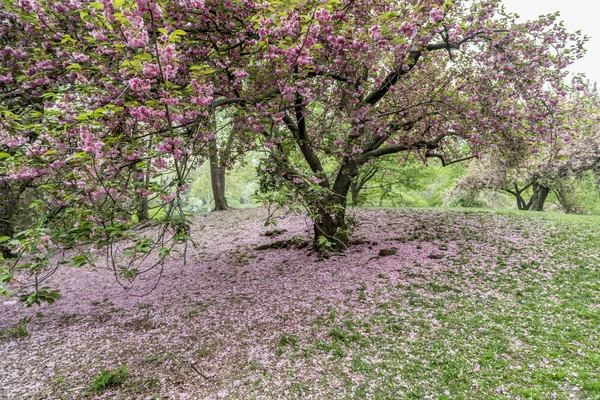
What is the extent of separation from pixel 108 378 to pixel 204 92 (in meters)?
4.01

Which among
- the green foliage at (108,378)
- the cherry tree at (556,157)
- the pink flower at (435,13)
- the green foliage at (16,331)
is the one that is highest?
the pink flower at (435,13)

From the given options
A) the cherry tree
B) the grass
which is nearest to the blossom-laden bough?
the cherry tree

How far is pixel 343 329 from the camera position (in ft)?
17.7

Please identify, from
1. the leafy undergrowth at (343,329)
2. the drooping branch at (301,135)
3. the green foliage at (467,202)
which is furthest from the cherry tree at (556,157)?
the drooping branch at (301,135)

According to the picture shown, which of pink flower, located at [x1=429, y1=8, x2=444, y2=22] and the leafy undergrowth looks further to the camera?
pink flower, located at [x1=429, y1=8, x2=444, y2=22]

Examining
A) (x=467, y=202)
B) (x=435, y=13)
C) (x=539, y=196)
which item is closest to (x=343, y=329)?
(x=435, y=13)

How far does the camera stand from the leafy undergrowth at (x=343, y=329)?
4.23 meters

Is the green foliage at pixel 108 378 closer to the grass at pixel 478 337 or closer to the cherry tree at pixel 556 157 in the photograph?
the grass at pixel 478 337

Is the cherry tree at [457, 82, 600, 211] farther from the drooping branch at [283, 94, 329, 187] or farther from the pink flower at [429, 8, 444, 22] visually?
the drooping branch at [283, 94, 329, 187]

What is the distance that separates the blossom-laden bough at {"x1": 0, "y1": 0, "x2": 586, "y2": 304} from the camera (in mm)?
3340

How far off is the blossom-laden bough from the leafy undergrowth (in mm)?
1619

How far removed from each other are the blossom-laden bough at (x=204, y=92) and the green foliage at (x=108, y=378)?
1.62m

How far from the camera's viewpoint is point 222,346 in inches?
203

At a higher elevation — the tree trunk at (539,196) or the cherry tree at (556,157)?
the cherry tree at (556,157)
